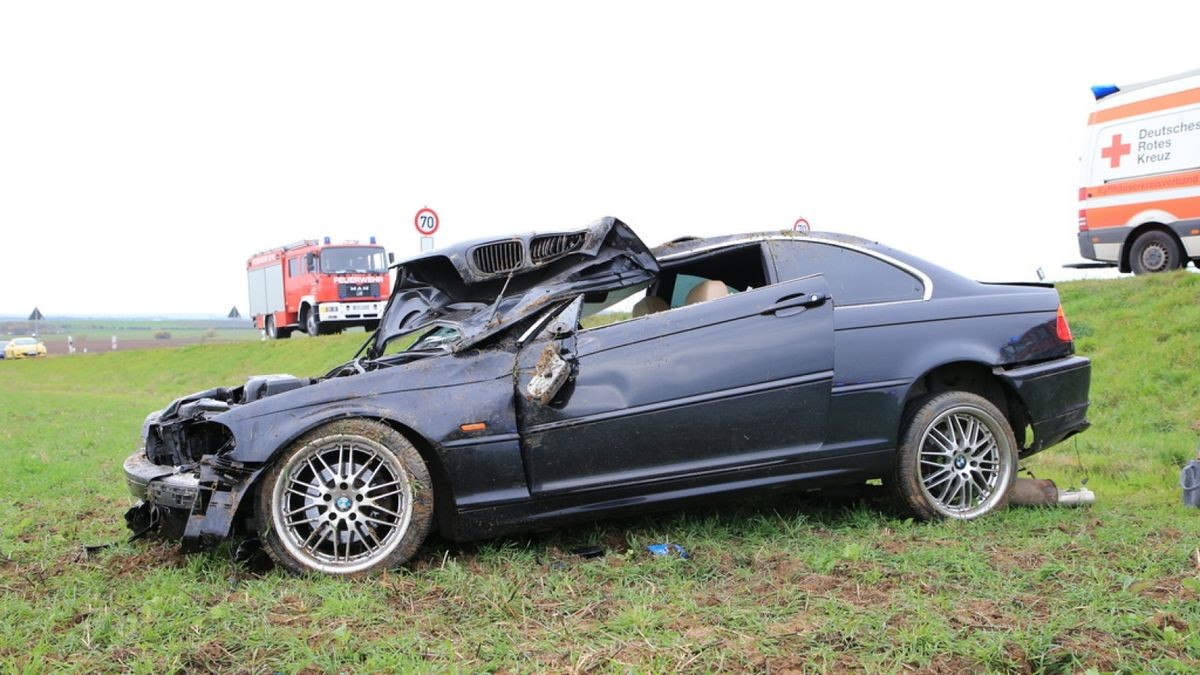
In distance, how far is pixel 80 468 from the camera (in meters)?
7.95

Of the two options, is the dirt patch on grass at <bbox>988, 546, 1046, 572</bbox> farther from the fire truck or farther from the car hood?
the fire truck

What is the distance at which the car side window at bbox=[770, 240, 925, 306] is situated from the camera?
4918 mm

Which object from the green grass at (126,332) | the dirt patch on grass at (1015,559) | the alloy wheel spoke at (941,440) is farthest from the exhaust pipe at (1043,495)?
the green grass at (126,332)

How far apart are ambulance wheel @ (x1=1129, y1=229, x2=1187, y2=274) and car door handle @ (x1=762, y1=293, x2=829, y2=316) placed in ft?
33.3

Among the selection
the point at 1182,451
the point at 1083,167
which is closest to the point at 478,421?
the point at 1182,451

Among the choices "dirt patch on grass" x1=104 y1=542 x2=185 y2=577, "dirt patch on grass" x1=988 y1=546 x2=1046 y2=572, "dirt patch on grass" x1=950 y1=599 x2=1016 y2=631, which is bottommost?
"dirt patch on grass" x1=988 y1=546 x2=1046 y2=572

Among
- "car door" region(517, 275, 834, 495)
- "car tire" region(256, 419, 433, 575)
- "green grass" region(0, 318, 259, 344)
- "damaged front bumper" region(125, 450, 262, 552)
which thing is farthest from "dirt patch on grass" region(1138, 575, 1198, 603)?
"green grass" region(0, 318, 259, 344)

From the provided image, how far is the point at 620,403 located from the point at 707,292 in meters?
0.93

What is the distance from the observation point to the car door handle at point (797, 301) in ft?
15.2

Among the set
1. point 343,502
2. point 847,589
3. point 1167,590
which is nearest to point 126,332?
point 343,502

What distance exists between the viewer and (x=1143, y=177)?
12.7 meters

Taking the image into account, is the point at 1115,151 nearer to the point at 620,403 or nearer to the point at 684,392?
the point at 684,392

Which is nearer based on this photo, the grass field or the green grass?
the grass field

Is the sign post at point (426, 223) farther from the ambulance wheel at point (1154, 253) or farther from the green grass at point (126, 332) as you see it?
the green grass at point (126, 332)
